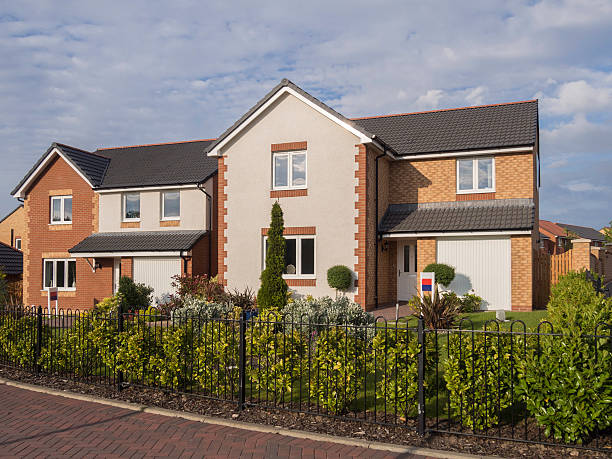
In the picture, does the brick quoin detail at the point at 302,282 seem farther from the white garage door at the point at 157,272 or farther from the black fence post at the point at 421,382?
the black fence post at the point at 421,382

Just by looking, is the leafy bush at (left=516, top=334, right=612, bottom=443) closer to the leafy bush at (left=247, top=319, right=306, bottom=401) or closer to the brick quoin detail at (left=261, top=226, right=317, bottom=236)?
the leafy bush at (left=247, top=319, right=306, bottom=401)

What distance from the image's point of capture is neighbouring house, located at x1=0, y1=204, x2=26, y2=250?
41.8 m

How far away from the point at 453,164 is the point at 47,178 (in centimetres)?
1889

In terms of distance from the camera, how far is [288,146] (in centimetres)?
1981

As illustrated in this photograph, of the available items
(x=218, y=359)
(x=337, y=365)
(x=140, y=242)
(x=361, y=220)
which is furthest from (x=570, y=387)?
(x=140, y=242)

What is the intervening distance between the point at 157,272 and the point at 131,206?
3.63m

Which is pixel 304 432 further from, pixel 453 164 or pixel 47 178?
pixel 47 178

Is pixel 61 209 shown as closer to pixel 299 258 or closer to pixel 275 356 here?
pixel 299 258

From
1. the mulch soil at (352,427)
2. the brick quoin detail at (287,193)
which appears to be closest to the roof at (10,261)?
the brick quoin detail at (287,193)

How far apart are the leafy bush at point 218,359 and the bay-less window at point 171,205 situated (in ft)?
53.4

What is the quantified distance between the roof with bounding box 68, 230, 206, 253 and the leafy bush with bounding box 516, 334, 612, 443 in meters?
17.5

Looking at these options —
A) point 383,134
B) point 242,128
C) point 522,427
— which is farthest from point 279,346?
point 383,134

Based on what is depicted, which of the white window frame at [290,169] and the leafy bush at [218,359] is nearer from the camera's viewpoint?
the leafy bush at [218,359]

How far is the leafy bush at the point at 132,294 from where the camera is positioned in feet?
68.4
